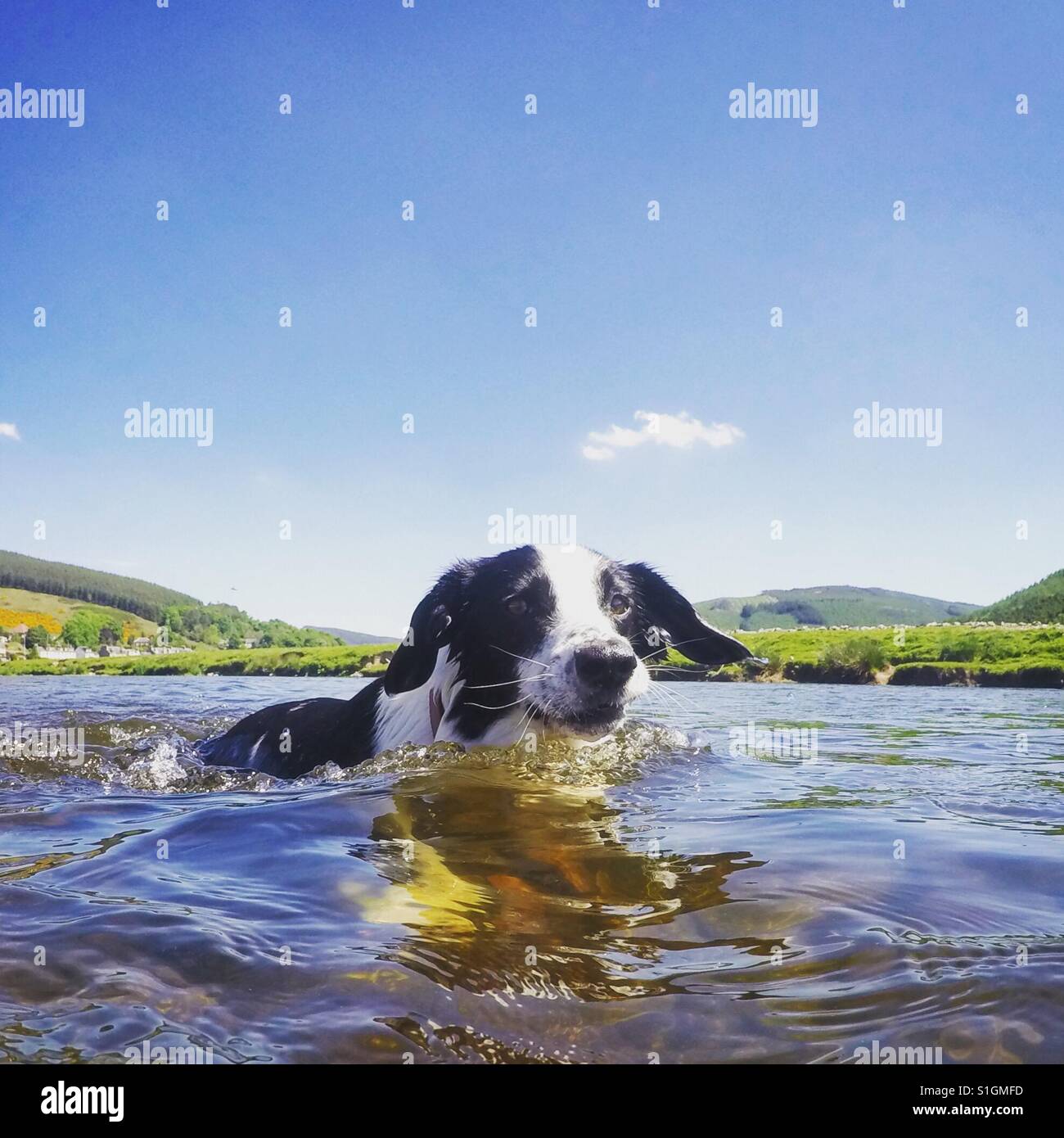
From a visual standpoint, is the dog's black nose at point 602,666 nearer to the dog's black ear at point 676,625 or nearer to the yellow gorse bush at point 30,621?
the dog's black ear at point 676,625

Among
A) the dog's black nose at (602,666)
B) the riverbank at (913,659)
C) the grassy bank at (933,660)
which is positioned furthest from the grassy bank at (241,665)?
the dog's black nose at (602,666)

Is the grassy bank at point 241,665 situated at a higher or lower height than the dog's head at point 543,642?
lower

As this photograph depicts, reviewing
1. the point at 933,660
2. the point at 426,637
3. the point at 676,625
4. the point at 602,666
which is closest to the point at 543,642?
the point at 602,666

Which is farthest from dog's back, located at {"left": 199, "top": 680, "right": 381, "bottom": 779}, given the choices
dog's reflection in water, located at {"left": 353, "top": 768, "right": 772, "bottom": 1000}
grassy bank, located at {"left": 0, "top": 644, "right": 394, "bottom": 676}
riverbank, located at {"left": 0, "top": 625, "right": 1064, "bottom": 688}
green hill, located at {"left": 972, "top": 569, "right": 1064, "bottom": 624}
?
green hill, located at {"left": 972, "top": 569, "right": 1064, "bottom": 624}

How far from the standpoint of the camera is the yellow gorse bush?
134375mm

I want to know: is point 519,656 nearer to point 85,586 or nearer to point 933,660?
point 933,660

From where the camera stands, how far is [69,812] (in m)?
5.79

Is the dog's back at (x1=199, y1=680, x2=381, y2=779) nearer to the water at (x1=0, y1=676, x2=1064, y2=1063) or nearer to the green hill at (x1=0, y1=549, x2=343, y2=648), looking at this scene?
the water at (x1=0, y1=676, x2=1064, y2=1063)

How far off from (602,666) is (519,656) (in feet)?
2.66

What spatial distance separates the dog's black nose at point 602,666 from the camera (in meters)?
5.84

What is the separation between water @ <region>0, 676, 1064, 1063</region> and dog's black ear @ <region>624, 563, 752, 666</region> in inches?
47.3

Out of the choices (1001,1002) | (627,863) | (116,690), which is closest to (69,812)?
(627,863)
